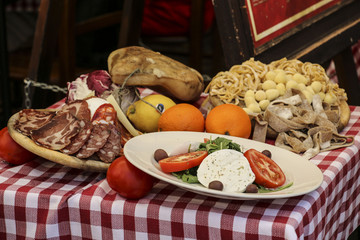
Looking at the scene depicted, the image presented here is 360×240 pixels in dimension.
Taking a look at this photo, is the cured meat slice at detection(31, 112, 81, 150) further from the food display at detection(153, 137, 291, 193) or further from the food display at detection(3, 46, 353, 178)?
the food display at detection(153, 137, 291, 193)

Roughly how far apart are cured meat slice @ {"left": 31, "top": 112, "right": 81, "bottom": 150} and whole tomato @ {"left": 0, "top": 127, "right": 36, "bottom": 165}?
88 mm

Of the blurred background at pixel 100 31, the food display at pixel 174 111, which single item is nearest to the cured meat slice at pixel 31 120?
the food display at pixel 174 111

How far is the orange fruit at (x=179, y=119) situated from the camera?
130 cm

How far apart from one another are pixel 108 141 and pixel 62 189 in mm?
Result: 140

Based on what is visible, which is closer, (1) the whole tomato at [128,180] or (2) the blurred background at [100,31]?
(1) the whole tomato at [128,180]

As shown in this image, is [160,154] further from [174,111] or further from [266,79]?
[266,79]

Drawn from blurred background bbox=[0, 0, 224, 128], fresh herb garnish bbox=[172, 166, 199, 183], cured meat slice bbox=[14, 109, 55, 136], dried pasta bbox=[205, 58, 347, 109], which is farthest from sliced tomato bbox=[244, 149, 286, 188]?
blurred background bbox=[0, 0, 224, 128]

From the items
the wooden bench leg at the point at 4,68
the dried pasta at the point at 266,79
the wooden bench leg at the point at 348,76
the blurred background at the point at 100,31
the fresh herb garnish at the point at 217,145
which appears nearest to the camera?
the fresh herb garnish at the point at 217,145

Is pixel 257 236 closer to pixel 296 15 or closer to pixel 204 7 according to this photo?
pixel 296 15

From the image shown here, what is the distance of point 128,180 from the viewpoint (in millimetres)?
1062

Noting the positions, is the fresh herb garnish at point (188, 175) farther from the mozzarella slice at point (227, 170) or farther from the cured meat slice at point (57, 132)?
the cured meat slice at point (57, 132)

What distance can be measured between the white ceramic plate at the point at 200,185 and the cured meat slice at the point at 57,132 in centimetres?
13

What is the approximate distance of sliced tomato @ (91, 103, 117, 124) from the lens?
3.97 ft

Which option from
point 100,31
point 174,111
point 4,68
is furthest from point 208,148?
point 100,31
